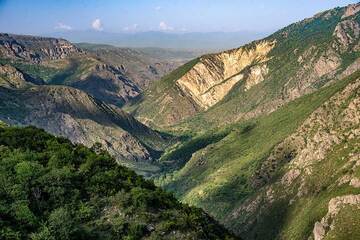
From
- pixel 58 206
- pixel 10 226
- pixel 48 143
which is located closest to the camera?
pixel 10 226

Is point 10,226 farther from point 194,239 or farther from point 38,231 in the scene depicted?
point 194,239

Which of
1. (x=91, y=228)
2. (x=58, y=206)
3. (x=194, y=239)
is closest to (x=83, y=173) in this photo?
(x=58, y=206)

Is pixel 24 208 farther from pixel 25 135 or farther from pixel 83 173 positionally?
pixel 25 135

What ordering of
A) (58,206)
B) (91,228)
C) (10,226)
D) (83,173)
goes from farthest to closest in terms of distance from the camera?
(83,173) < (58,206) < (91,228) < (10,226)

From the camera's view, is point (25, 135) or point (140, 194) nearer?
point (140, 194)

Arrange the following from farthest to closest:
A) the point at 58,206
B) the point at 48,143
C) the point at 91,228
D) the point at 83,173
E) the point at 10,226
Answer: the point at 48,143
the point at 83,173
the point at 58,206
the point at 91,228
the point at 10,226

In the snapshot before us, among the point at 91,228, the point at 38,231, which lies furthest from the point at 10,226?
the point at 91,228
